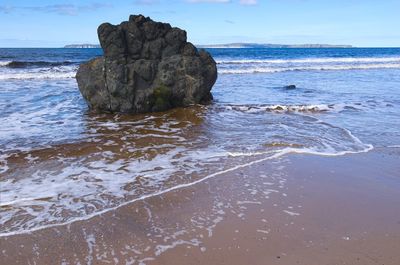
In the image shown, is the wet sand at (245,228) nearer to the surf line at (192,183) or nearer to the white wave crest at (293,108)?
the surf line at (192,183)

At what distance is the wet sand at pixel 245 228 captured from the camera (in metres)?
3.88

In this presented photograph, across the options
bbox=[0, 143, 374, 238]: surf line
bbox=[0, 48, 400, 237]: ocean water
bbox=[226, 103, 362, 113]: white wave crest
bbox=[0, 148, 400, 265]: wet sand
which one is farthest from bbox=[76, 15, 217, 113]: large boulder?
bbox=[0, 148, 400, 265]: wet sand

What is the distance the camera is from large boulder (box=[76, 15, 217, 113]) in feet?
40.3

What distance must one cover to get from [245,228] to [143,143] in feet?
14.3

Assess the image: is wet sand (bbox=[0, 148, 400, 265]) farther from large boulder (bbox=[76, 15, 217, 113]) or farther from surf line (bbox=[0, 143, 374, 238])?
large boulder (bbox=[76, 15, 217, 113])

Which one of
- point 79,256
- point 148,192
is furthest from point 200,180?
point 79,256

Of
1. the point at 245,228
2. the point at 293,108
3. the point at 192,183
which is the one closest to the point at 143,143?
the point at 192,183

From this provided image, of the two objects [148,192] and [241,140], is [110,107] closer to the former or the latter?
[241,140]

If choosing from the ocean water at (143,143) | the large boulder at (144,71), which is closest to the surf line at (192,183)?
the ocean water at (143,143)

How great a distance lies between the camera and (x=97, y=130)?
9719mm

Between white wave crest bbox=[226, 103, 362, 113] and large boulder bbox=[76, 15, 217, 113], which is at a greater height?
large boulder bbox=[76, 15, 217, 113]

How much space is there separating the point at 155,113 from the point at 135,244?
827 centimetres

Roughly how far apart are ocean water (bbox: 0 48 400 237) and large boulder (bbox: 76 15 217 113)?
584mm

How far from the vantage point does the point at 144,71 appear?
41.8 ft
